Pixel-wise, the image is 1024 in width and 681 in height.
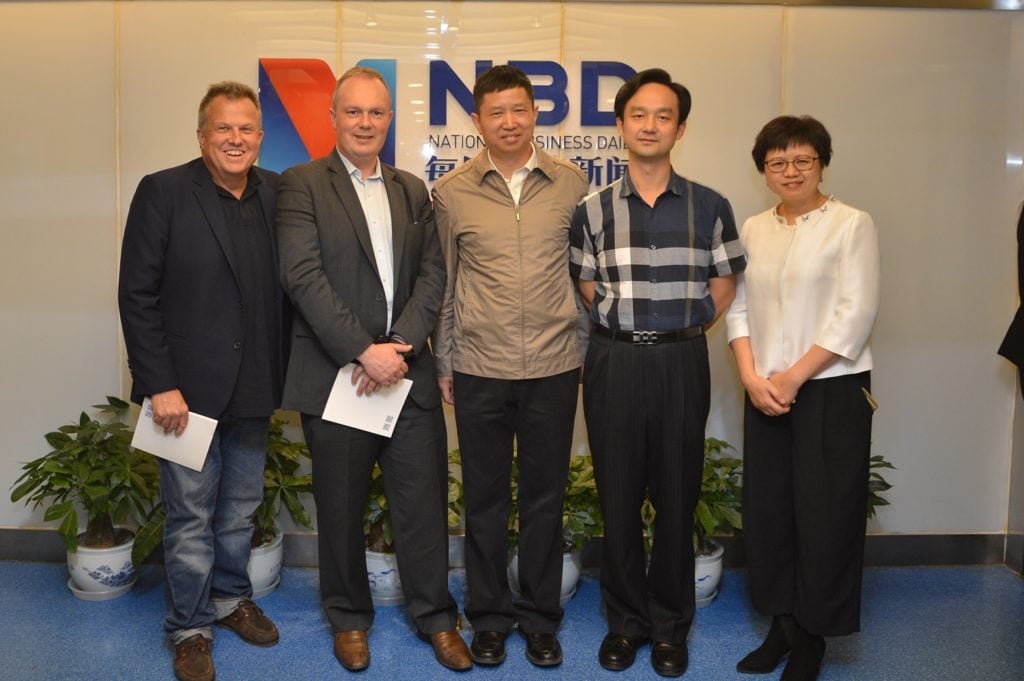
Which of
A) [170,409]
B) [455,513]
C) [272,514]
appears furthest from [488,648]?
[170,409]

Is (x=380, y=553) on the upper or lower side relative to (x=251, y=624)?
upper

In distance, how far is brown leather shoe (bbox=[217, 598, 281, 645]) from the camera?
3.08m

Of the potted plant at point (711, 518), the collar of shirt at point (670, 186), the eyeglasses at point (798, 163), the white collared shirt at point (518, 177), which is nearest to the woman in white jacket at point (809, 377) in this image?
the eyeglasses at point (798, 163)

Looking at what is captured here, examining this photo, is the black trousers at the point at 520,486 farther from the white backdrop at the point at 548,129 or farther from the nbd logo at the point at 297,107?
the nbd logo at the point at 297,107

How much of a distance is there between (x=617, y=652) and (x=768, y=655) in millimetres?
486

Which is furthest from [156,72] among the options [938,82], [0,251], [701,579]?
[938,82]

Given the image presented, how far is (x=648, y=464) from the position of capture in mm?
2906

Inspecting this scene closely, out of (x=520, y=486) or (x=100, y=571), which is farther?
(x=100, y=571)

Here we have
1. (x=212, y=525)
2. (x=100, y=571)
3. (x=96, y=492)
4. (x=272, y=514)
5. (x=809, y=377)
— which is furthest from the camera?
(x=272, y=514)

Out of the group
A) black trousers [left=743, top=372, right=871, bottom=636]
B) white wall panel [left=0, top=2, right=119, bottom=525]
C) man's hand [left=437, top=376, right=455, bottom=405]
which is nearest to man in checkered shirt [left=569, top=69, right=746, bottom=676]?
black trousers [left=743, top=372, right=871, bottom=636]

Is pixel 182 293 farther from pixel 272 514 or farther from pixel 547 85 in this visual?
pixel 547 85

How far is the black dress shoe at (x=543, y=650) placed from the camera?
→ 2918 mm

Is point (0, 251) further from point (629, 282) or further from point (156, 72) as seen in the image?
point (629, 282)

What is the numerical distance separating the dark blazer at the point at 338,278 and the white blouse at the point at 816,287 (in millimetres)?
1016
